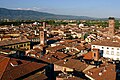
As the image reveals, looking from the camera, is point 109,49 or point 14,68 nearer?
point 14,68

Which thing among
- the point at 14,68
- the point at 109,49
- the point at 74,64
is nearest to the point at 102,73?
the point at 74,64

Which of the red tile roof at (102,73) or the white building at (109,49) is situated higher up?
the red tile roof at (102,73)

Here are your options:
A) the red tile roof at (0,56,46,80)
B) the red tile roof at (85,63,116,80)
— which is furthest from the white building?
the red tile roof at (0,56,46,80)

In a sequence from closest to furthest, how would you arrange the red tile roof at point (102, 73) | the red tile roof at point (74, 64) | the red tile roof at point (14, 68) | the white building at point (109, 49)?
the red tile roof at point (14, 68)
the red tile roof at point (102, 73)
the red tile roof at point (74, 64)
the white building at point (109, 49)

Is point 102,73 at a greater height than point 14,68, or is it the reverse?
point 14,68

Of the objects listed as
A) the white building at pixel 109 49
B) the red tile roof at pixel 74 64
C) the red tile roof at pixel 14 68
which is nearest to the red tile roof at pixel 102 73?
the red tile roof at pixel 74 64

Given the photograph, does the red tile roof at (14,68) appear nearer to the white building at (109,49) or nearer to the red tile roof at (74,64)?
the red tile roof at (74,64)

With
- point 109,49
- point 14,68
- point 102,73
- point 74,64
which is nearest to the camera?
point 14,68

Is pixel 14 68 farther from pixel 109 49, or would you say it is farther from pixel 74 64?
pixel 109 49

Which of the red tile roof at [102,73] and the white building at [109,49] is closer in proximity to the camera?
the red tile roof at [102,73]

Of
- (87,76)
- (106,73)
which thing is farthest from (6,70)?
(106,73)

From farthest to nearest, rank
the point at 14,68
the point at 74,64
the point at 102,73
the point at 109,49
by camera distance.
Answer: the point at 109,49
the point at 74,64
the point at 102,73
the point at 14,68

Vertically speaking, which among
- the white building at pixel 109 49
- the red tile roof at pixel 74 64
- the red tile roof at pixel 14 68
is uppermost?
the red tile roof at pixel 14 68
